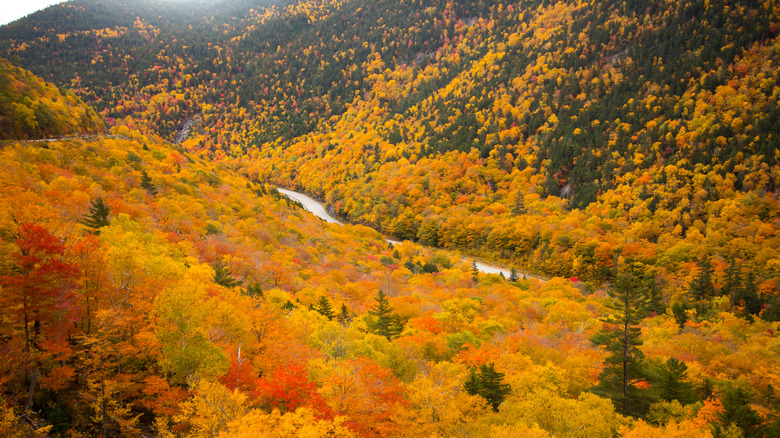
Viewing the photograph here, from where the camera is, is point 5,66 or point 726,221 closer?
point 5,66

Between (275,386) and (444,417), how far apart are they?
38.3 feet

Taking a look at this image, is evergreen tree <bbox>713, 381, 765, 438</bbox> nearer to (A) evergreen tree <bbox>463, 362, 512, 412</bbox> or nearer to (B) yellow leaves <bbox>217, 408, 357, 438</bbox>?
(A) evergreen tree <bbox>463, 362, 512, 412</bbox>

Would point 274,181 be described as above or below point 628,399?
below

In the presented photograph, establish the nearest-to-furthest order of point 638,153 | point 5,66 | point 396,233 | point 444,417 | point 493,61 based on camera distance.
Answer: point 444,417, point 5,66, point 638,153, point 396,233, point 493,61

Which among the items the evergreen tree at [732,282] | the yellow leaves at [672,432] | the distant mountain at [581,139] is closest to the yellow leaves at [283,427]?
the yellow leaves at [672,432]

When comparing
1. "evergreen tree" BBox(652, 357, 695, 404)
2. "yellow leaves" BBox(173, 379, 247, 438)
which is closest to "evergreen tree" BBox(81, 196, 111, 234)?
"yellow leaves" BBox(173, 379, 247, 438)

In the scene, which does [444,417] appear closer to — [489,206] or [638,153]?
[489,206]

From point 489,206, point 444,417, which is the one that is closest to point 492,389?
point 444,417

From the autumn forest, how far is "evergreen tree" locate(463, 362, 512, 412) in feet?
0.97

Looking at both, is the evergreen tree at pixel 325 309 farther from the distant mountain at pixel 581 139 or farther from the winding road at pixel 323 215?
the distant mountain at pixel 581 139

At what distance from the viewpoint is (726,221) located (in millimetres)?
84375

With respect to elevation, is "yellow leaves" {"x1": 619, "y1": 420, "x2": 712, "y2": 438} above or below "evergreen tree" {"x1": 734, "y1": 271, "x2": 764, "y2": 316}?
above

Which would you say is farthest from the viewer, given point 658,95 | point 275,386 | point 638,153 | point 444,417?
point 658,95

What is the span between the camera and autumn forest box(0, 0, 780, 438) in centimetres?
2367
